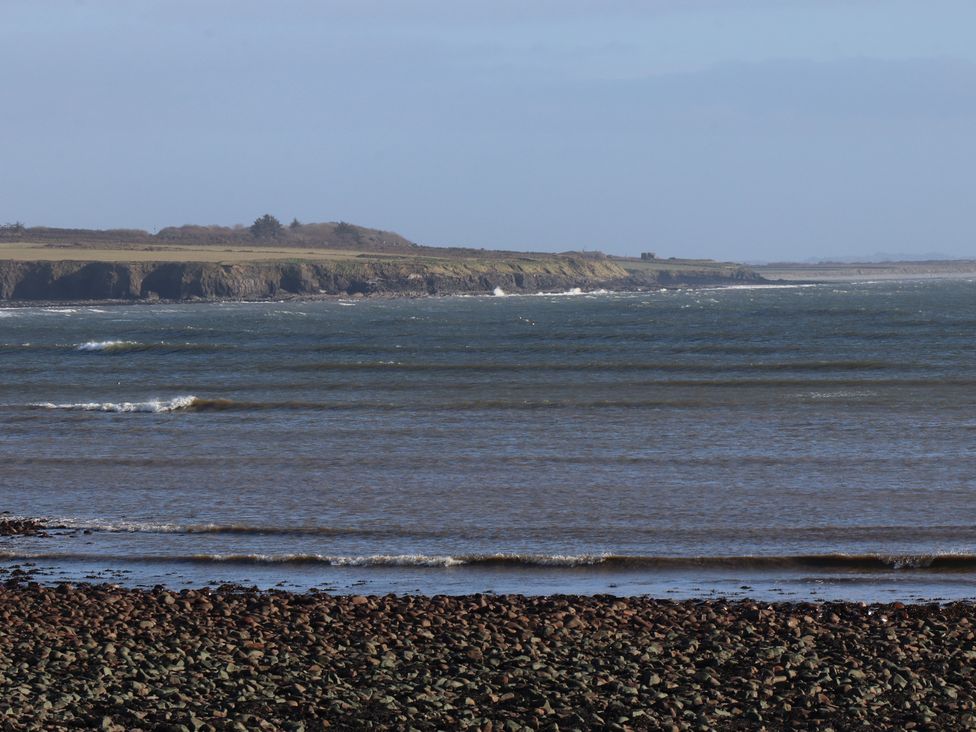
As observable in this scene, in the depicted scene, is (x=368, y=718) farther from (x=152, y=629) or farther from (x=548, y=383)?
(x=548, y=383)

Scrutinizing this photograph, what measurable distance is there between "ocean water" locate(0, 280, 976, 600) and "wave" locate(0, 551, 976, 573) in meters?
0.04

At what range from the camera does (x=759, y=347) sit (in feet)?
180

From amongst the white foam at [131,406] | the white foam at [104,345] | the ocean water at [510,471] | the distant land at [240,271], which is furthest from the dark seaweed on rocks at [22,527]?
the distant land at [240,271]

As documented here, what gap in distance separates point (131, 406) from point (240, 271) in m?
111

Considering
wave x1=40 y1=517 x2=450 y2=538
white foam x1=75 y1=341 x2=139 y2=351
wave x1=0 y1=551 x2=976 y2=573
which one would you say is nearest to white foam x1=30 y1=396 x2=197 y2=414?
wave x1=40 y1=517 x2=450 y2=538

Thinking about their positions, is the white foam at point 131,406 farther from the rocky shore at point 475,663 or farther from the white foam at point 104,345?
the rocky shore at point 475,663

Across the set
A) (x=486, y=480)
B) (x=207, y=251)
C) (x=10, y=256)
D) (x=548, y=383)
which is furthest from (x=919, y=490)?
(x=207, y=251)

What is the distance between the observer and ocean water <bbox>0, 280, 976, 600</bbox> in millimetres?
16672

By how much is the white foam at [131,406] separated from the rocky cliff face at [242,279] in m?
101

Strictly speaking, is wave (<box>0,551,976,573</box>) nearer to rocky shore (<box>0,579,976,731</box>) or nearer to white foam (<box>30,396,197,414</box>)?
rocky shore (<box>0,579,976,731</box>)

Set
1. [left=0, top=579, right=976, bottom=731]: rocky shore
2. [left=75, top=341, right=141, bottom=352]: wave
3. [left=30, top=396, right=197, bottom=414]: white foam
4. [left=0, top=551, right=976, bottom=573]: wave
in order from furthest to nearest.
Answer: [left=75, top=341, right=141, bottom=352]: wave < [left=30, top=396, right=197, bottom=414]: white foam < [left=0, top=551, right=976, bottom=573]: wave < [left=0, top=579, right=976, bottom=731]: rocky shore

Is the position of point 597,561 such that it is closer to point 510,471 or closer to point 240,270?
point 510,471

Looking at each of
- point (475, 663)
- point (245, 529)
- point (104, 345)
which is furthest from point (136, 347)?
point (475, 663)

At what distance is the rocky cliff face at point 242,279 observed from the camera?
139 meters
